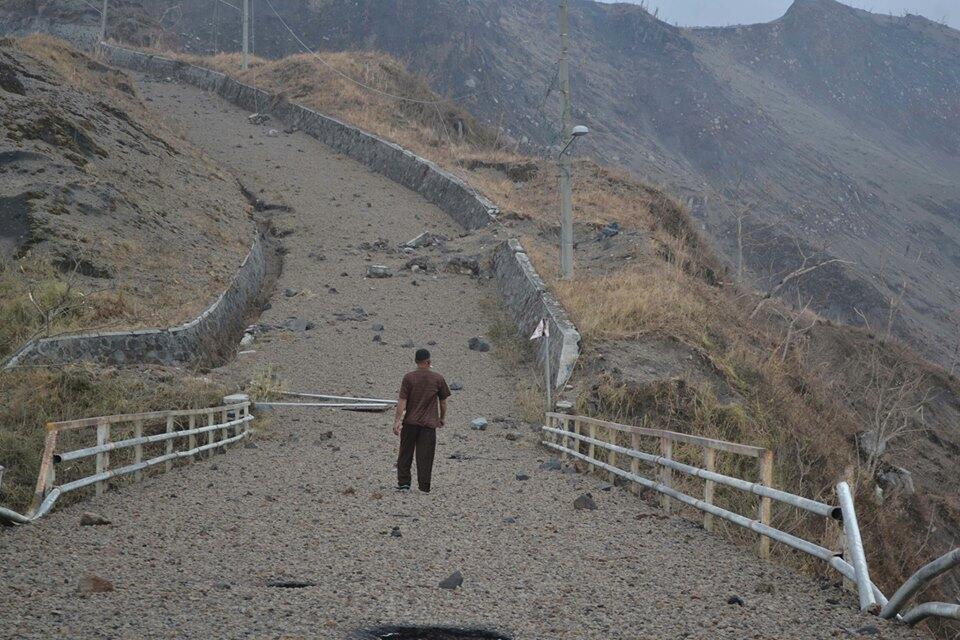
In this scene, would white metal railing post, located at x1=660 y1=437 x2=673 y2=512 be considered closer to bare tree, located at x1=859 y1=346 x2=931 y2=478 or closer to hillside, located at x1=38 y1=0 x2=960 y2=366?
bare tree, located at x1=859 y1=346 x2=931 y2=478

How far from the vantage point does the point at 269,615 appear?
617 cm

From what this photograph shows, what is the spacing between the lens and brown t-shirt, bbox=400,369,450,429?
12.3 meters

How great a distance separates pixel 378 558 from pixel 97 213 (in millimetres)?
19728

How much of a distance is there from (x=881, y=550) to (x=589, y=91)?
299 ft

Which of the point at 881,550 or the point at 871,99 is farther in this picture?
the point at 871,99

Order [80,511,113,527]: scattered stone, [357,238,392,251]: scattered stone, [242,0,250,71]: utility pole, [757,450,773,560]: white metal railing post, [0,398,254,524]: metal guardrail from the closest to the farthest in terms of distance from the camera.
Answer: [757,450,773,560]: white metal railing post, [80,511,113,527]: scattered stone, [0,398,254,524]: metal guardrail, [357,238,392,251]: scattered stone, [242,0,250,71]: utility pole

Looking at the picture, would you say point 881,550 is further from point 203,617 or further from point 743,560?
point 203,617

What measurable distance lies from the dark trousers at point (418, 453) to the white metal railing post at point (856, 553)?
6.24 metres

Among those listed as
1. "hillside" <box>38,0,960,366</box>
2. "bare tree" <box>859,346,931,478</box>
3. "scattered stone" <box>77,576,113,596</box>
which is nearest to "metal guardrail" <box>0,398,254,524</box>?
"scattered stone" <box>77,576,113,596</box>

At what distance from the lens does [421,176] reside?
4150 centimetres

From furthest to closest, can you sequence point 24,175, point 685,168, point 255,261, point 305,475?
point 685,168 < point 255,261 < point 24,175 < point 305,475

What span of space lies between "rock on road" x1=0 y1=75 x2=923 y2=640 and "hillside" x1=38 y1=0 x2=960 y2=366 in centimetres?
3545

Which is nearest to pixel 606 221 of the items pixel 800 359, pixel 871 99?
pixel 800 359

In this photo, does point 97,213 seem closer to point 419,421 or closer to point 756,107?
point 419,421
